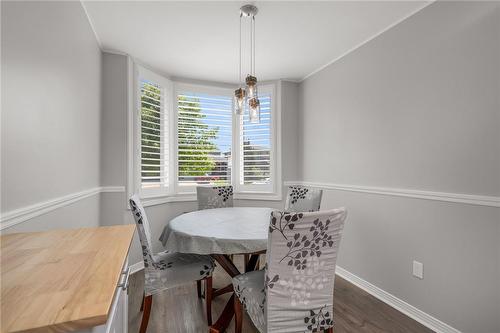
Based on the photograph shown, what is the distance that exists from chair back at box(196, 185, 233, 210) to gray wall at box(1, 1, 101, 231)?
1.13 meters

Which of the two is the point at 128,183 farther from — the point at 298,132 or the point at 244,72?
the point at 298,132

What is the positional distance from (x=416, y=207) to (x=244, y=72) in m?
2.58

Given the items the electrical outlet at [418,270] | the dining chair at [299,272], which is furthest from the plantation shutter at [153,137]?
the electrical outlet at [418,270]

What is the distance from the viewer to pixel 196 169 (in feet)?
12.5

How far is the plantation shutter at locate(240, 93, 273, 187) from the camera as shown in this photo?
3957 mm

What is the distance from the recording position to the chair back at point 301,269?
127cm

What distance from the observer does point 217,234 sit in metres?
1.80

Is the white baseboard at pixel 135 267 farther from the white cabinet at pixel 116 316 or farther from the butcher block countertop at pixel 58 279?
the butcher block countertop at pixel 58 279

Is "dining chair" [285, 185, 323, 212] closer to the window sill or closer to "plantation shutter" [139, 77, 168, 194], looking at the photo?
the window sill

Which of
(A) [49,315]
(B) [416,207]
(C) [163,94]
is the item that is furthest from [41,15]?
(B) [416,207]

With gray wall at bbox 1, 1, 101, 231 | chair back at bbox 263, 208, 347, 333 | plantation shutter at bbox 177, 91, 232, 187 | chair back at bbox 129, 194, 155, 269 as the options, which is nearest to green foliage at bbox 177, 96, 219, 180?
plantation shutter at bbox 177, 91, 232, 187

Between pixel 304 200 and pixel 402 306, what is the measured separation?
1241 mm

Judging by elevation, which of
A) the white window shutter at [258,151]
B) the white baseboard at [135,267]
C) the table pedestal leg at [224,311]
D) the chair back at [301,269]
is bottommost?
the white baseboard at [135,267]

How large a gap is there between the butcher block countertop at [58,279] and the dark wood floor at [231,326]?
4.45 feet
